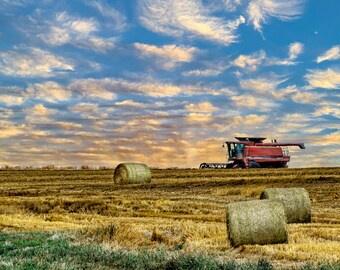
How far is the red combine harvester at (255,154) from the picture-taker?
61.3 meters

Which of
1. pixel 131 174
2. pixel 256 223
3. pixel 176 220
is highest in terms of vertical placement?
pixel 131 174

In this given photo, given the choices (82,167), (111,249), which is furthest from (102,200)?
(82,167)

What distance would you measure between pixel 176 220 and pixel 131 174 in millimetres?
19203

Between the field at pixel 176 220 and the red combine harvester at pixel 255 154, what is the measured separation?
1990 centimetres

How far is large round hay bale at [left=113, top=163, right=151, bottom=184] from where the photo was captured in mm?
39250

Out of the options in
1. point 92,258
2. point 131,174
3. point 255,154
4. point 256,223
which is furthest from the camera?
point 255,154

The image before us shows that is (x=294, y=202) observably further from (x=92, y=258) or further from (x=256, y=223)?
Answer: (x=92, y=258)

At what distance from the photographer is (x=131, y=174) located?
39.3 metres

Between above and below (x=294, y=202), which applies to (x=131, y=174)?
above

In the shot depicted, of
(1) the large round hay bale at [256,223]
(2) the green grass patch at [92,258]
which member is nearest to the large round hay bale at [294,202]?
(1) the large round hay bale at [256,223]

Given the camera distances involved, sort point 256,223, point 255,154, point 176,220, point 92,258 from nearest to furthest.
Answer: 1. point 92,258
2. point 256,223
3. point 176,220
4. point 255,154

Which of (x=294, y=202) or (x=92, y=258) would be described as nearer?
(x=92, y=258)

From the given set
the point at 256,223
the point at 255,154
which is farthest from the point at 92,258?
the point at 255,154

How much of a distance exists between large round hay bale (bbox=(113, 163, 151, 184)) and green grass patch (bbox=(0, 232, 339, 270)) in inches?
1024
